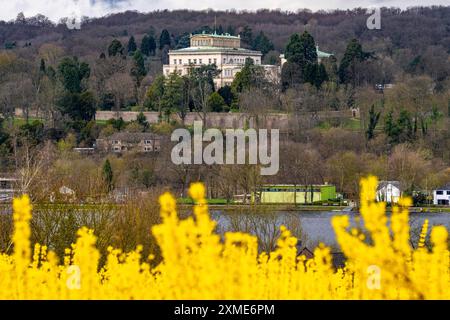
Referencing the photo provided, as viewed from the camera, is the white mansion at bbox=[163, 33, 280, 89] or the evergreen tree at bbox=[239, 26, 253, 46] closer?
the white mansion at bbox=[163, 33, 280, 89]

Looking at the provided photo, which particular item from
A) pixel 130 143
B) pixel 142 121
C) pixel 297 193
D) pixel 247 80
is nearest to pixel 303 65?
pixel 247 80

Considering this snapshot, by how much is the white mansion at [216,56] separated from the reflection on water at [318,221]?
69.4ft

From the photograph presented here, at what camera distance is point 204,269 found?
5.61 meters

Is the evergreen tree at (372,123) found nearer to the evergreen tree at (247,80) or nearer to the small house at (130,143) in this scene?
the small house at (130,143)

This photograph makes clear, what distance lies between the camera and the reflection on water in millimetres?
25578

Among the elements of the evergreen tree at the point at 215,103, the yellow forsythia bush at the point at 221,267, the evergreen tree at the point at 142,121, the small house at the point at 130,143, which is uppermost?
the yellow forsythia bush at the point at 221,267

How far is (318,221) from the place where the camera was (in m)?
30.6

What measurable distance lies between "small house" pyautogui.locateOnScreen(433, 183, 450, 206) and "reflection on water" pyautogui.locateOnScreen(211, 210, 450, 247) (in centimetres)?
240

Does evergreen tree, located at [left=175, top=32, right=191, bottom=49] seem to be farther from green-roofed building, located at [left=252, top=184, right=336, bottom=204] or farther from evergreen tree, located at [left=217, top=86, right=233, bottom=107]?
green-roofed building, located at [left=252, top=184, right=336, bottom=204]

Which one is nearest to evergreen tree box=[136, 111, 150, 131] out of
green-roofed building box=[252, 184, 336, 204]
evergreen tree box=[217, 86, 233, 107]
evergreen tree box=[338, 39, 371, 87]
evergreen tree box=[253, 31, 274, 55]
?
evergreen tree box=[217, 86, 233, 107]

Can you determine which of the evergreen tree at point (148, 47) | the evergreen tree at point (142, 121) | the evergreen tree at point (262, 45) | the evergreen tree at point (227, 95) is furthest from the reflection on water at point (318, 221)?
the evergreen tree at point (262, 45)

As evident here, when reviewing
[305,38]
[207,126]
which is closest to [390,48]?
[305,38]

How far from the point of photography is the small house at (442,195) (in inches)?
1377

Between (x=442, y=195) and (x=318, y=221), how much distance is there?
5.81 m
